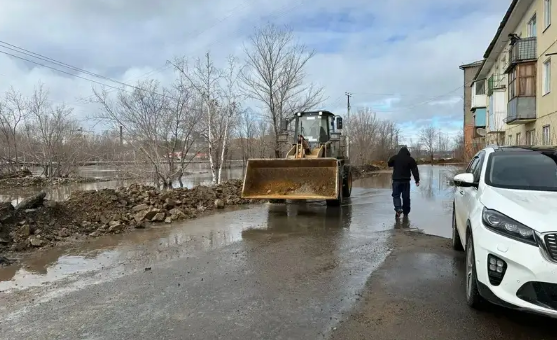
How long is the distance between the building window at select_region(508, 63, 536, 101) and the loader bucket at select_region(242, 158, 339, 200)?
1502 cm

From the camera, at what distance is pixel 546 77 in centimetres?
2006

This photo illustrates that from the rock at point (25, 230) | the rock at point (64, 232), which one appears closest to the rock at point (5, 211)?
the rock at point (25, 230)

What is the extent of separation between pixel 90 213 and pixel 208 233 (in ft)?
10.9

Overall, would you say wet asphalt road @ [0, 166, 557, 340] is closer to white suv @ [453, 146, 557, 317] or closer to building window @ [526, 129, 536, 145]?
white suv @ [453, 146, 557, 317]

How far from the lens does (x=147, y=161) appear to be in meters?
19.6

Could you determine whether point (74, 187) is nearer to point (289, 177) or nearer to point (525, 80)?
point (289, 177)

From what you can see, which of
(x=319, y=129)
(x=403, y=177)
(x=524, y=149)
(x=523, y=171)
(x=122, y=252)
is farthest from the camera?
(x=319, y=129)

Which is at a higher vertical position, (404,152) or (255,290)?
(404,152)

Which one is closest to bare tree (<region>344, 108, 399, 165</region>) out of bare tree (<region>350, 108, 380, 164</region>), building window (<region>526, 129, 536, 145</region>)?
bare tree (<region>350, 108, 380, 164</region>)

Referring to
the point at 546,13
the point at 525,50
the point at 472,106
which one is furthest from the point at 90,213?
the point at 472,106

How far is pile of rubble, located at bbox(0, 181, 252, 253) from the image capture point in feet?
26.0

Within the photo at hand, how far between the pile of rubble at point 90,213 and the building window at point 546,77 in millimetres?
16445

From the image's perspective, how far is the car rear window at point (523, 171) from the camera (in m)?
Result: 4.39

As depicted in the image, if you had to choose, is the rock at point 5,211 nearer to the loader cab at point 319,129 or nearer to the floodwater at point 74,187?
the floodwater at point 74,187
